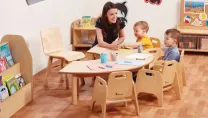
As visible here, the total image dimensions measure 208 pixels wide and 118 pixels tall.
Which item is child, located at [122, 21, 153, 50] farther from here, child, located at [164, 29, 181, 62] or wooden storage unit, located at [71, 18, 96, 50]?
wooden storage unit, located at [71, 18, 96, 50]

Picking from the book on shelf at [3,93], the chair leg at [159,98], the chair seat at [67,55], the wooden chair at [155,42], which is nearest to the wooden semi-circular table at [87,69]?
the chair leg at [159,98]

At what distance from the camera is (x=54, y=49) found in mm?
5289

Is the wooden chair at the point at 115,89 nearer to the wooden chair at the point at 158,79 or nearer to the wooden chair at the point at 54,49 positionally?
the wooden chair at the point at 158,79

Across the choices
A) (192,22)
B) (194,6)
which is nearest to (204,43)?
(192,22)

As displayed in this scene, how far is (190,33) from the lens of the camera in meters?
6.56

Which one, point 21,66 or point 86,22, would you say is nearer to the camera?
point 21,66

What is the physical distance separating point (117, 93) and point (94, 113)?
36cm

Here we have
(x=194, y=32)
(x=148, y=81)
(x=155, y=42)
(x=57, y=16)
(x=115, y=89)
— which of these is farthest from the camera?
(x=194, y=32)

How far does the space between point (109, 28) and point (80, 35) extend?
6.44 feet

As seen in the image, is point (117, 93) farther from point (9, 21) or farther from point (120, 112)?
point (9, 21)

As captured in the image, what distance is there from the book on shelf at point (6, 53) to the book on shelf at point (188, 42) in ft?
10.3

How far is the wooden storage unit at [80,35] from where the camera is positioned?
6.86 m

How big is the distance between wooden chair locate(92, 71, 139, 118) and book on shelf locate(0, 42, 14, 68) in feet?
3.35

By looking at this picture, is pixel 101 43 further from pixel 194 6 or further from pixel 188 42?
pixel 194 6
